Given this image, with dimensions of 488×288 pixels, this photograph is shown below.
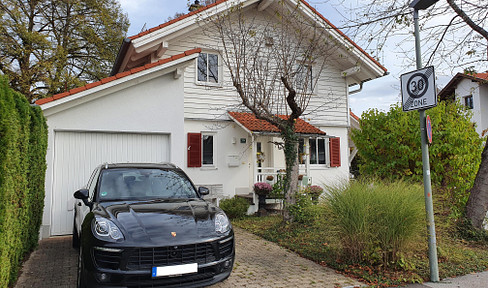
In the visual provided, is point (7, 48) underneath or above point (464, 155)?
above

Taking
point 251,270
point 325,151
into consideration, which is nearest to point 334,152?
point 325,151

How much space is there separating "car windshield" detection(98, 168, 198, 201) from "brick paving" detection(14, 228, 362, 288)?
1.39 metres

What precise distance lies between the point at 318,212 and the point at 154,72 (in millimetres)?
5521

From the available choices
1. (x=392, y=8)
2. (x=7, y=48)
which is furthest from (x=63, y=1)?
(x=392, y=8)

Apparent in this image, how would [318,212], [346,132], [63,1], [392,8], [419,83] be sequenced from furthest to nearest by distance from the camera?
[63,1] → [346,132] → [392,8] → [318,212] → [419,83]

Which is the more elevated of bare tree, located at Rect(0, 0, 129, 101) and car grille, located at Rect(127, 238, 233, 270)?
bare tree, located at Rect(0, 0, 129, 101)

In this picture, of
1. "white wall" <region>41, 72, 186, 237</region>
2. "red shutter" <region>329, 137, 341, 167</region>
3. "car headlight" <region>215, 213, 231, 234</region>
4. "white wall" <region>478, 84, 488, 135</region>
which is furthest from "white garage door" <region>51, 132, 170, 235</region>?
"white wall" <region>478, 84, 488, 135</region>

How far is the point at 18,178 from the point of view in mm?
4840

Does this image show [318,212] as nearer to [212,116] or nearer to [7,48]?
[212,116]

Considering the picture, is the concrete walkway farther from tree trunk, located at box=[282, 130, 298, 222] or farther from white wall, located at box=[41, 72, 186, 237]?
white wall, located at box=[41, 72, 186, 237]

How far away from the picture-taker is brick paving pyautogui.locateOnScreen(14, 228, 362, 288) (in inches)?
194

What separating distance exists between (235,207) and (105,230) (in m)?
6.46

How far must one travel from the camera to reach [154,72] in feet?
29.2

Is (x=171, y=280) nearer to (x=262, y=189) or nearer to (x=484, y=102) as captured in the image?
(x=262, y=189)
